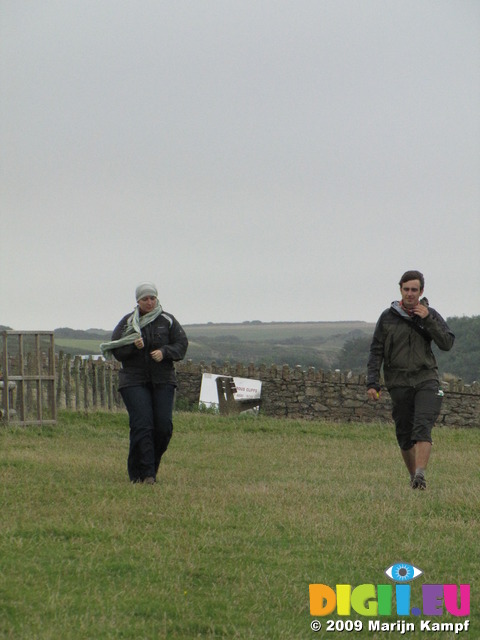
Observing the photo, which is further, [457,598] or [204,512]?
[204,512]

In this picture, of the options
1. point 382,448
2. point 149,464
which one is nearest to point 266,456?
point 382,448

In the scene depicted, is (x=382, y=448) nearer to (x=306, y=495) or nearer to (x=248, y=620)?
(x=306, y=495)

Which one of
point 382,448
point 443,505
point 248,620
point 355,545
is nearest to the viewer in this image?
point 248,620

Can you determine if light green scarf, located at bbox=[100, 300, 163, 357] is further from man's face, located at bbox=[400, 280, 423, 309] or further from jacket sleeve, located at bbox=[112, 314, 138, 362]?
man's face, located at bbox=[400, 280, 423, 309]

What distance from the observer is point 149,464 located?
9828mm

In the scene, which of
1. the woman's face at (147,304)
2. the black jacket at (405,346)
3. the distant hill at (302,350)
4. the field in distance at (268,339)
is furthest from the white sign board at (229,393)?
the field in distance at (268,339)

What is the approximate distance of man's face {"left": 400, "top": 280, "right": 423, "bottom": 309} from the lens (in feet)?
30.9

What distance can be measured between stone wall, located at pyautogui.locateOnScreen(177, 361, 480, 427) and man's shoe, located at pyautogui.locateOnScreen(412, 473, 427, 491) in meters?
12.2

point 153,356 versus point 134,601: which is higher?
point 153,356

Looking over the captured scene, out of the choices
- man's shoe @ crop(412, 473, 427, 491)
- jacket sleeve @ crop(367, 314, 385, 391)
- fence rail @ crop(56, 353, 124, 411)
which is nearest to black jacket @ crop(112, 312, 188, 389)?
jacket sleeve @ crop(367, 314, 385, 391)

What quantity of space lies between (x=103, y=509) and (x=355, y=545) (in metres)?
2.08

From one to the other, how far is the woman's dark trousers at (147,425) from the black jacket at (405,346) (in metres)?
1.95

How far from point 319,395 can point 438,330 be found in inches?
558

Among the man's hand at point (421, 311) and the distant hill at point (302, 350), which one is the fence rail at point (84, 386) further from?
the man's hand at point (421, 311)
